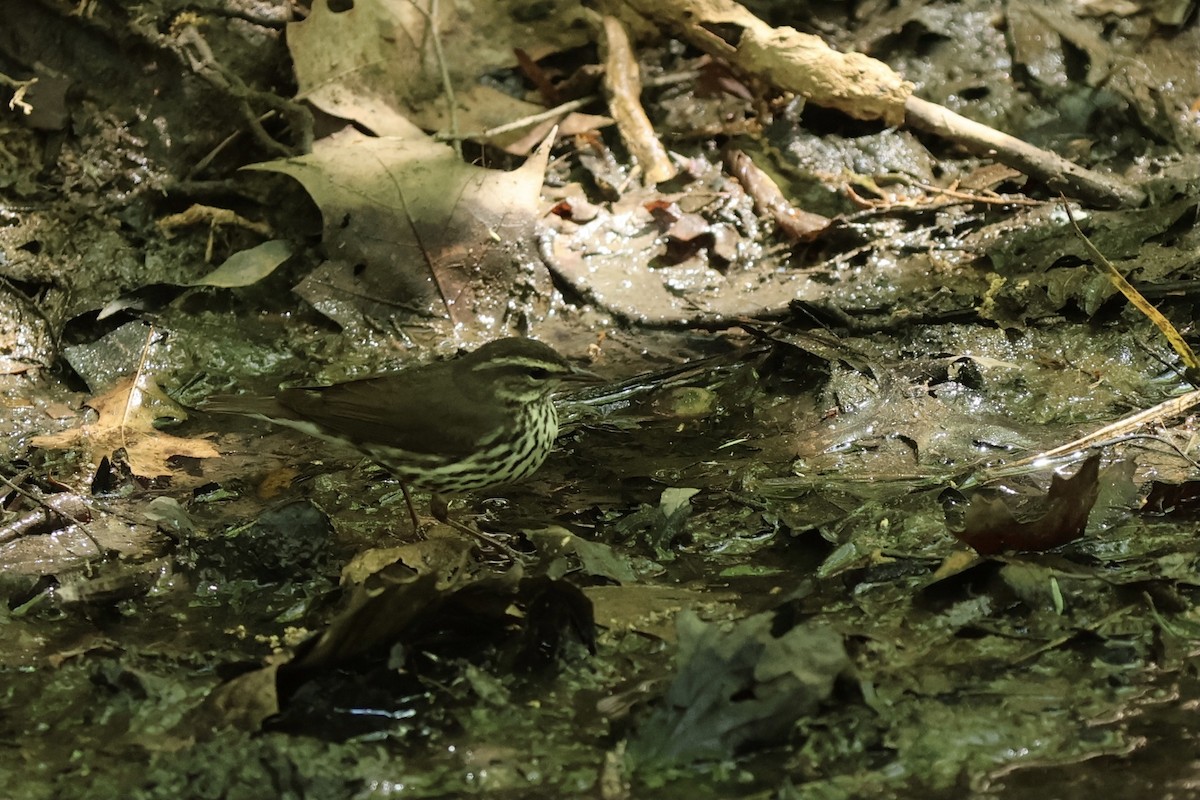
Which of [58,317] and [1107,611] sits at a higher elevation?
[1107,611]

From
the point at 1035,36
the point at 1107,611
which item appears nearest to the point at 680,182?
the point at 1035,36

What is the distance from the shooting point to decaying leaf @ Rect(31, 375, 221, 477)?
4305 millimetres

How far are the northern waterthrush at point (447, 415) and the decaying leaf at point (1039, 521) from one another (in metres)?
1.46

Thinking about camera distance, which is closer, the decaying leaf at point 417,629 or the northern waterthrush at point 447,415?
the decaying leaf at point 417,629

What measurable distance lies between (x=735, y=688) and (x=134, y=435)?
2.89 m

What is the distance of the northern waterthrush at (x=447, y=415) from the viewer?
3861 millimetres

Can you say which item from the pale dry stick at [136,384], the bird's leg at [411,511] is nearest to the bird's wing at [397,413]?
the bird's leg at [411,511]

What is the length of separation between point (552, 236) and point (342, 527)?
83.4 inches

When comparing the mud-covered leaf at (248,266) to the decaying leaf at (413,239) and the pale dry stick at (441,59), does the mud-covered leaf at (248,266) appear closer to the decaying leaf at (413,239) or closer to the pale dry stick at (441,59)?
the decaying leaf at (413,239)

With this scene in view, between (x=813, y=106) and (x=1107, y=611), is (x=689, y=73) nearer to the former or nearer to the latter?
(x=813, y=106)

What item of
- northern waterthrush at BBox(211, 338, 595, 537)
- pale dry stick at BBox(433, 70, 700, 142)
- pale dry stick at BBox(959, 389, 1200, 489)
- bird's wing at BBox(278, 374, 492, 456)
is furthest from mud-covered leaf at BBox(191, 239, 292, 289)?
pale dry stick at BBox(959, 389, 1200, 489)

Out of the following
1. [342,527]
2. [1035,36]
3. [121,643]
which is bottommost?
[342,527]

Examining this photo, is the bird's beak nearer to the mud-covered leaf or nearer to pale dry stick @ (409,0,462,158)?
the mud-covered leaf

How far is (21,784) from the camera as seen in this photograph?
8.31 feet
